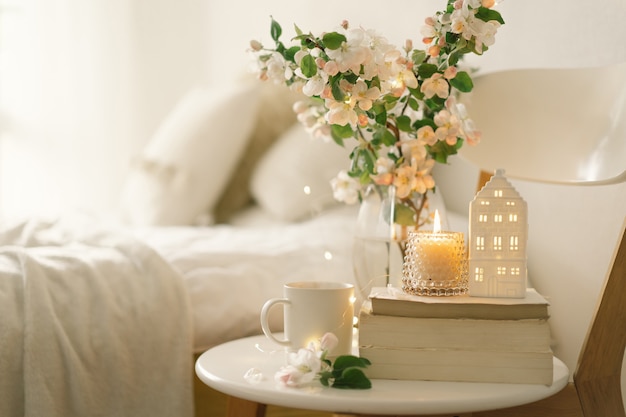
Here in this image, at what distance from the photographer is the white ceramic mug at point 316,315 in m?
1.06

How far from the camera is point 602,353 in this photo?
1062mm

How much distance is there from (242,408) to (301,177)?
106cm

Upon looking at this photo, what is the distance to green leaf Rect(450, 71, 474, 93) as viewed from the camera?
3.85 feet

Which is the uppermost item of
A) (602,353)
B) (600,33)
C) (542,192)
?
(600,33)

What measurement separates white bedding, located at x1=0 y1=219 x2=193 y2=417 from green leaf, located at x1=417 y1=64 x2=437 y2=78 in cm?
64

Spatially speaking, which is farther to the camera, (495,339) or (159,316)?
(159,316)

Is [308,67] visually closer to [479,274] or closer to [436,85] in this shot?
[436,85]

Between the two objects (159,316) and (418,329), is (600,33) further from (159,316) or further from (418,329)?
Answer: (159,316)

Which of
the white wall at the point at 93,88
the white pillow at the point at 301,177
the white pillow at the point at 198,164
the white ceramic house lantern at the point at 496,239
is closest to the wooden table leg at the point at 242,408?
the white ceramic house lantern at the point at 496,239

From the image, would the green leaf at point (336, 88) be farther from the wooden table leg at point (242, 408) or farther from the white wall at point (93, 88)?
the white wall at point (93, 88)

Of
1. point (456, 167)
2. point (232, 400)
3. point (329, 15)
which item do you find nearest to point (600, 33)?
point (456, 167)

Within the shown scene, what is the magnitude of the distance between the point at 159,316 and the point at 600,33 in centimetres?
96

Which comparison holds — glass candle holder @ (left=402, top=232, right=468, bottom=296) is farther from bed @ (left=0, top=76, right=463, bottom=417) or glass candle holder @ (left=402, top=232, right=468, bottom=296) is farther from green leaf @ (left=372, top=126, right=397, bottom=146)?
bed @ (left=0, top=76, right=463, bottom=417)

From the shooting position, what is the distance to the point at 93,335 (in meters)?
1.42
